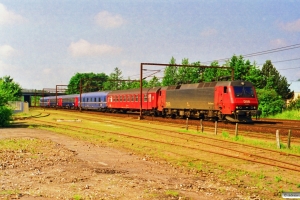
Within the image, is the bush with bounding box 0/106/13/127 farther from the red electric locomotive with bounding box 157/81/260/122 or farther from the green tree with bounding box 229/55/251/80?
the green tree with bounding box 229/55/251/80

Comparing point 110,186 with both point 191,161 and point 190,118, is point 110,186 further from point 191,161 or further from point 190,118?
point 190,118

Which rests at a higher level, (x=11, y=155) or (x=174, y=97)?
(x=174, y=97)

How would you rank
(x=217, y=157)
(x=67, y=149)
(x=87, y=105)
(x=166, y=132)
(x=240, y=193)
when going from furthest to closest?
(x=87, y=105)
(x=166, y=132)
(x=67, y=149)
(x=217, y=157)
(x=240, y=193)

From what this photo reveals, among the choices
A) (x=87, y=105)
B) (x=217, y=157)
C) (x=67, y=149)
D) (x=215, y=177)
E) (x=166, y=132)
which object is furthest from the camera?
(x=87, y=105)

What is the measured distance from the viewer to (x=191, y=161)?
47.9ft

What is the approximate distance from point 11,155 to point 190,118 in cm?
2664

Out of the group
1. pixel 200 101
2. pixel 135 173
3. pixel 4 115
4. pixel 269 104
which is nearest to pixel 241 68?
pixel 269 104

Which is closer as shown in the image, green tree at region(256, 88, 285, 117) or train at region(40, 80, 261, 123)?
train at region(40, 80, 261, 123)

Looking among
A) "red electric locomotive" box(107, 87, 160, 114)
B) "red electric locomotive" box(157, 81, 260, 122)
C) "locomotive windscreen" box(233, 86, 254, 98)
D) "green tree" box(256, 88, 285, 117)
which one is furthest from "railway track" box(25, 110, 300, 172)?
"green tree" box(256, 88, 285, 117)

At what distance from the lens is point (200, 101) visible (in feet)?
114

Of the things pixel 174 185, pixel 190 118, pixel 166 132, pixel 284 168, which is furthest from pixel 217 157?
pixel 190 118

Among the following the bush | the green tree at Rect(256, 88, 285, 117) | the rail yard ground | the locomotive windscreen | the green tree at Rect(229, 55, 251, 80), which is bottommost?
the rail yard ground

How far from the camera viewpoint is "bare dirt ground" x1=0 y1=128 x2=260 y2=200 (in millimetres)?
8992

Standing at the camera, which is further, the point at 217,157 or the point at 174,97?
the point at 174,97
